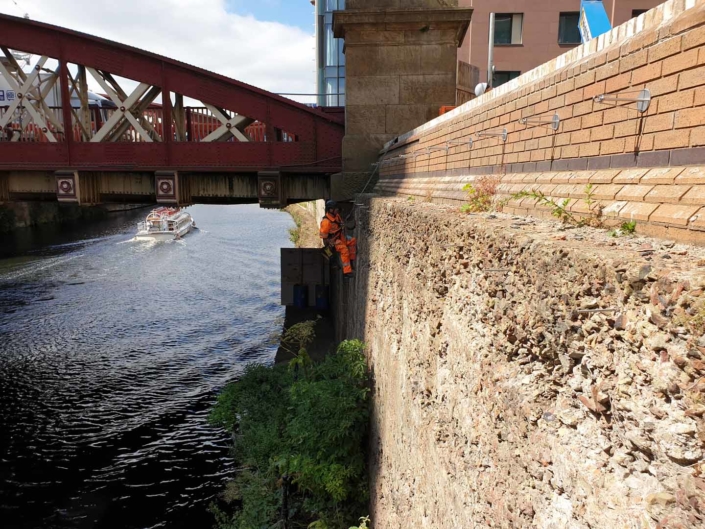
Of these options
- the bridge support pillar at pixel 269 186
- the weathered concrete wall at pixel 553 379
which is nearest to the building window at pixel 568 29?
the bridge support pillar at pixel 269 186

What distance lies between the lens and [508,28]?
2742 centimetres

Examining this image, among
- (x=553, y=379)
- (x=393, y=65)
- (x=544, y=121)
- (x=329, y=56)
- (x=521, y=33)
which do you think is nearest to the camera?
(x=553, y=379)

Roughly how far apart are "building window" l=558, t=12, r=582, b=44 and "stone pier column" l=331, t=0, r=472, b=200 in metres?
18.6

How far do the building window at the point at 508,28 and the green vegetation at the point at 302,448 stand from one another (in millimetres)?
23197

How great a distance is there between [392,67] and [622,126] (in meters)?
9.74

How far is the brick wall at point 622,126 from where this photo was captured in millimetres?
2416

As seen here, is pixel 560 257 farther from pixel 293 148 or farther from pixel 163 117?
pixel 163 117

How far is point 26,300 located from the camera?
24.6 meters

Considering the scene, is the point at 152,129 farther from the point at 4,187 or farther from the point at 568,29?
the point at 568,29

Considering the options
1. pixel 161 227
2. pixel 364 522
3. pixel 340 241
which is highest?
pixel 340 241

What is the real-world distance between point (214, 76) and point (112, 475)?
1043cm

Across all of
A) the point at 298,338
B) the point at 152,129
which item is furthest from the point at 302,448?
the point at 152,129

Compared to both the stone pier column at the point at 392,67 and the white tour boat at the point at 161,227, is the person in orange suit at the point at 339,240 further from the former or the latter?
the white tour boat at the point at 161,227

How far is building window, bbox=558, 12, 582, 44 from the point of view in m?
26.9
